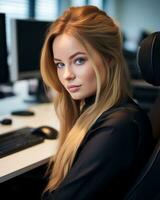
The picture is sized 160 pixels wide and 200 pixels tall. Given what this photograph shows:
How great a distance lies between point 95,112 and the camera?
970 millimetres

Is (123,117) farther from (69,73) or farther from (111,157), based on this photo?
(69,73)

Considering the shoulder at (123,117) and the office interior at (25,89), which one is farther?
the office interior at (25,89)

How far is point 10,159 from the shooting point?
1150 mm

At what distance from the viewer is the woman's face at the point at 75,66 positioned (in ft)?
3.12

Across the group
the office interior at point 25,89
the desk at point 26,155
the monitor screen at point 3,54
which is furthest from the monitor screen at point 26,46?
the desk at point 26,155

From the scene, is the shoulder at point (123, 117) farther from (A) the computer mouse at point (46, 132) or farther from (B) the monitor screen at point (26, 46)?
(B) the monitor screen at point (26, 46)

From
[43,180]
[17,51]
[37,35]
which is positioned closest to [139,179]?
[43,180]

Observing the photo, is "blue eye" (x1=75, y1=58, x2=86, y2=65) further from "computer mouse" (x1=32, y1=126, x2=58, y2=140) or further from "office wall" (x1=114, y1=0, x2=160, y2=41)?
"office wall" (x1=114, y1=0, x2=160, y2=41)

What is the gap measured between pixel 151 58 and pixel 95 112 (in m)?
0.23

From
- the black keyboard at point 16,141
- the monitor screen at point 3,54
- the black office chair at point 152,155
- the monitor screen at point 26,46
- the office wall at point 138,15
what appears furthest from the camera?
the office wall at point 138,15

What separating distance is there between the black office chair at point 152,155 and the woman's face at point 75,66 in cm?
16

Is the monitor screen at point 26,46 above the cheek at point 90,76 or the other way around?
the other way around

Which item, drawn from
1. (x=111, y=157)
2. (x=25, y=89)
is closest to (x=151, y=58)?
(x=111, y=157)

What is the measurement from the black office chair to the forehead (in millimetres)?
181
